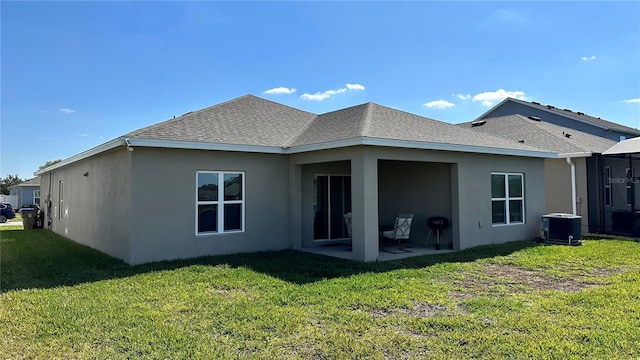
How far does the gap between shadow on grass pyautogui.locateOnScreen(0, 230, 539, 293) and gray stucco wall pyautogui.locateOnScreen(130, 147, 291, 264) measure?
1.30 feet

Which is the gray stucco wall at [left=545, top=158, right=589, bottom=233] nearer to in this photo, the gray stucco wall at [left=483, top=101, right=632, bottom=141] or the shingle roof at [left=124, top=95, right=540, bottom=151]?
the shingle roof at [left=124, top=95, right=540, bottom=151]

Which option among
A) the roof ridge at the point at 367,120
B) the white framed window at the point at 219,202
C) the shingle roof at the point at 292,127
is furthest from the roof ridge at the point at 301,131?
the roof ridge at the point at 367,120

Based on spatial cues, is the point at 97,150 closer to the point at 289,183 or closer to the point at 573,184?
the point at 289,183

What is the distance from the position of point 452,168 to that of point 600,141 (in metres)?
11.7

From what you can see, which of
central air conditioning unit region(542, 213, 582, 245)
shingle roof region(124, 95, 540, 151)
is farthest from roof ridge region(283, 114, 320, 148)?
central air conditioning unit region(542, 213, 582, 245)

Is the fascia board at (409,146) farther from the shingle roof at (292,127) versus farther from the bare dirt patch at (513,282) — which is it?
the bare dirt patch at (513,282)

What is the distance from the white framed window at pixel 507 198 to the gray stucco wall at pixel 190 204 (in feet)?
20.5

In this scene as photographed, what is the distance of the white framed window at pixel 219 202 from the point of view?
992 centimetres

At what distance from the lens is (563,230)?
12008 mm

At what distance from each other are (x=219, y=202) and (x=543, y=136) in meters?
14.0

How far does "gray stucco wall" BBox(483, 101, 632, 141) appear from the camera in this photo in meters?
20.9

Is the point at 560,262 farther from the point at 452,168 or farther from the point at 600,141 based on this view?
the point at 600,141

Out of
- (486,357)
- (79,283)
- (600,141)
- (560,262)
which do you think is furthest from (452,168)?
(600,141)

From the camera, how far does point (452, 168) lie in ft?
36.6
